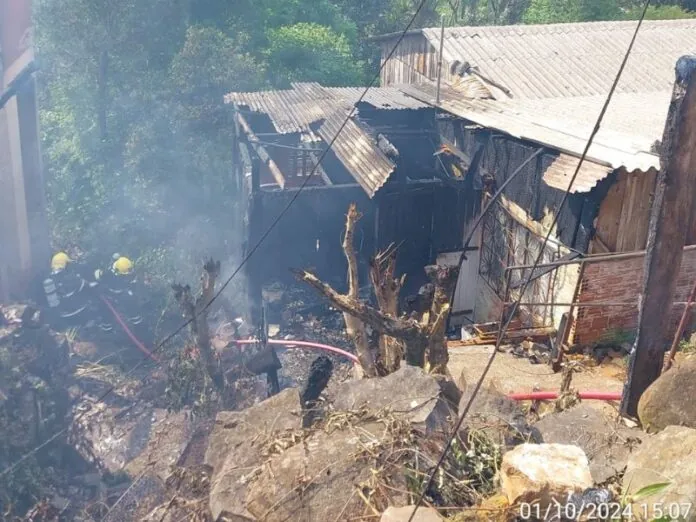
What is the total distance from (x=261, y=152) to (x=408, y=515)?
11.6m

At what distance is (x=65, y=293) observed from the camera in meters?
13.5

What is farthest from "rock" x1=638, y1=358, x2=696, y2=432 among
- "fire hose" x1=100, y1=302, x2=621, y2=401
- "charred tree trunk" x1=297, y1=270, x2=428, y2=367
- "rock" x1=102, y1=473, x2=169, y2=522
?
"rock" x1=102, y1=473, x2=169, y2=522

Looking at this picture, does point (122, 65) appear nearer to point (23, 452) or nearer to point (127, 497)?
point (23, 452)

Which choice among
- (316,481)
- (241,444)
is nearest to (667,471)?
(316,481)

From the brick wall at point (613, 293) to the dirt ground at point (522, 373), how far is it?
1.66 ft

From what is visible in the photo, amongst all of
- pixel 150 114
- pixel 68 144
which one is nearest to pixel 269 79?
pixel 150 114

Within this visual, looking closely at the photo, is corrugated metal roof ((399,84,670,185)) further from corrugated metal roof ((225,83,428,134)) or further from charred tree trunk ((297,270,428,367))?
charred tree trunk ((297,270,428,367))

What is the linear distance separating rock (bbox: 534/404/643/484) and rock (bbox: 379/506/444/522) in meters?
1.30

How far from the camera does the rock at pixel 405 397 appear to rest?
178 inches

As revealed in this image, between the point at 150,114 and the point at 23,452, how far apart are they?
13.2 m

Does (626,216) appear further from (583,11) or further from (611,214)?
(583,11)

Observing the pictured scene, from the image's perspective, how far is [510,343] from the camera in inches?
377

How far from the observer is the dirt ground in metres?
8.18

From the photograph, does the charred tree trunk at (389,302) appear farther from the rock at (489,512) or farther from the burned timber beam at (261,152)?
the burned timber beam at (261,152)
